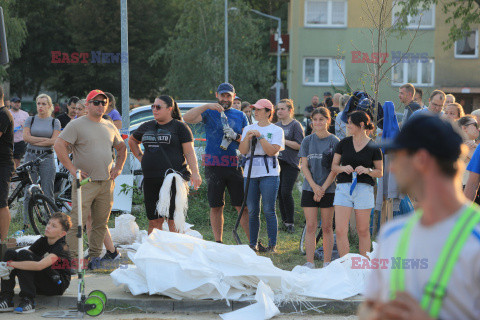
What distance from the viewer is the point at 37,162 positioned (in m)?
11.5

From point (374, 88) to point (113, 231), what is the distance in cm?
411

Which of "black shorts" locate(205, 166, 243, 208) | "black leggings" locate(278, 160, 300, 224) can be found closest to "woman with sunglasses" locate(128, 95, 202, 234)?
"black shorts" locate(205, 166, 243, 208)

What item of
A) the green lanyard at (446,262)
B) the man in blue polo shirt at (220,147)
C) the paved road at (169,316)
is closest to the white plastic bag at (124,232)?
the man in blue polo shirt at (220,147)

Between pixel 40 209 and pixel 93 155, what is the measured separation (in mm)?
2851

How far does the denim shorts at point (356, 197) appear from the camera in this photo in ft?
27.1

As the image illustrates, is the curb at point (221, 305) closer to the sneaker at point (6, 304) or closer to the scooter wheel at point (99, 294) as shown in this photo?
the scooter wheel at point (99, 294)

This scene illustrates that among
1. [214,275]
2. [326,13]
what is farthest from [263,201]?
[326,13]

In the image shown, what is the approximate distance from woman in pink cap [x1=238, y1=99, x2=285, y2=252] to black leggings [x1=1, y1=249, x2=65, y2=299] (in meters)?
3.11

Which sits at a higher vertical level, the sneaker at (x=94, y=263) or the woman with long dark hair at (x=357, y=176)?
the woman with long dark hair at (x=357, y=176)

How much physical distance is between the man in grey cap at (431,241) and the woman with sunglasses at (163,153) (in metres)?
6.26

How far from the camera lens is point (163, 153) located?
877 centimetres

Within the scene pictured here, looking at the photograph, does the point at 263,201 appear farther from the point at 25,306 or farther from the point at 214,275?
the point at 25,306

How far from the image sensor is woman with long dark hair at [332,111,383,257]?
27.0ft

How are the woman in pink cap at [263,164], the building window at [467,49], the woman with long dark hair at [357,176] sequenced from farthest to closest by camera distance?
the building window at [467,49]
the woman in pink cap at [263,164]
the woman with long dark hair at [357,176]
